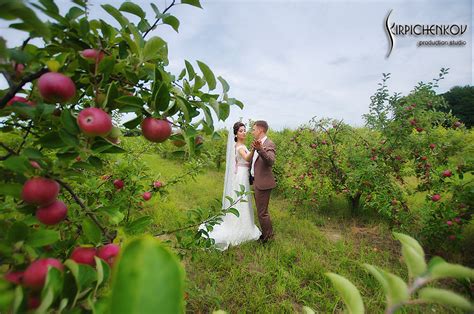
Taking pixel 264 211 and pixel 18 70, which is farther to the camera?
pixel 264 211

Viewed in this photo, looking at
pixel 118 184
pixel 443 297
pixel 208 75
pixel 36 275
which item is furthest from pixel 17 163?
pixel 118 184

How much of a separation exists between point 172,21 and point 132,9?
0.38 ft

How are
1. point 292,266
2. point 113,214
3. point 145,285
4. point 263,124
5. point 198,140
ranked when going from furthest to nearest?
point 263,124
point 292,266
point 198,140
point 113,214
point 145,285

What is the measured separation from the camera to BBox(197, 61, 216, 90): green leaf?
0.76m

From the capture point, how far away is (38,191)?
1.86 ft

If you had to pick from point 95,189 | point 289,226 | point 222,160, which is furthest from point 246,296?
point 222,160

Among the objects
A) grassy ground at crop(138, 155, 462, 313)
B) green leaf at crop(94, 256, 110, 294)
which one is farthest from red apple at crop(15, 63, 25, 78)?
grassy ground at crop(138, 155, 462, 313)

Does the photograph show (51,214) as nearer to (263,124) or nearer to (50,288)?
(50,288)

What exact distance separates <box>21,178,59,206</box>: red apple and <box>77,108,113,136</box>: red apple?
0.47 ft

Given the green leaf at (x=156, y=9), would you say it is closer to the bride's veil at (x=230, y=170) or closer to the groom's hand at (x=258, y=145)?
the groom's hand at (x=258, y=145)

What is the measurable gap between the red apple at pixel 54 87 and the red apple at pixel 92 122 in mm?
55

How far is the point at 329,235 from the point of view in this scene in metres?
3.73

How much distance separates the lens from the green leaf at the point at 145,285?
23 centimetres

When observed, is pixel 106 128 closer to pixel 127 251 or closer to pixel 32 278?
pixel 32 278
